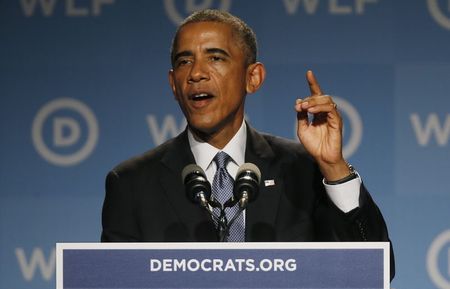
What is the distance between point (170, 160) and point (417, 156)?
119cm

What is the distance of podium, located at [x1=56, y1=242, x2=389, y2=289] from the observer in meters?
1.37

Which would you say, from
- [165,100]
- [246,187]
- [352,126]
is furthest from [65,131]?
[246,187]

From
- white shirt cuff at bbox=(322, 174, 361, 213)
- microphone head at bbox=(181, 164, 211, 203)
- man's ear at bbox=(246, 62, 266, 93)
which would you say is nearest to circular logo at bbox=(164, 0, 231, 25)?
man's ear at bbox=(246, 62, 266, 93)

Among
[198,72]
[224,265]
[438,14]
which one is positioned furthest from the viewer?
[438,14]

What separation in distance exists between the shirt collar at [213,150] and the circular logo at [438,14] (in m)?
1.14

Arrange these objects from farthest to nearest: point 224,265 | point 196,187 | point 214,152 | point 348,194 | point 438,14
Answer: point 438,14 → point 214,152 → point 348,194 → point 196,187 → point 224,265

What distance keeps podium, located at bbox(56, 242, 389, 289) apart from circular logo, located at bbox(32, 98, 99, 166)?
5.19ft

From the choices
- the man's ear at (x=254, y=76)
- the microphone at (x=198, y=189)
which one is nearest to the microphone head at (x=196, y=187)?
the microphone at (x=198, y=189)

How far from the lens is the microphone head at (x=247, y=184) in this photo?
149cm

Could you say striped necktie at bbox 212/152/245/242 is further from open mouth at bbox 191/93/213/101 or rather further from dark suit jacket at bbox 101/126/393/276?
open mouth at bbox 191/93/213/101

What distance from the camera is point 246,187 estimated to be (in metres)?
1.49

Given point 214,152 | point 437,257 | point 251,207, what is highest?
point 214,152

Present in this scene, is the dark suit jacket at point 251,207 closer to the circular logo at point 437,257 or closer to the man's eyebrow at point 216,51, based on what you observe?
the man's eyebrow at point 216,51

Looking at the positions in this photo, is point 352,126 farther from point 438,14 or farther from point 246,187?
point 246,187
